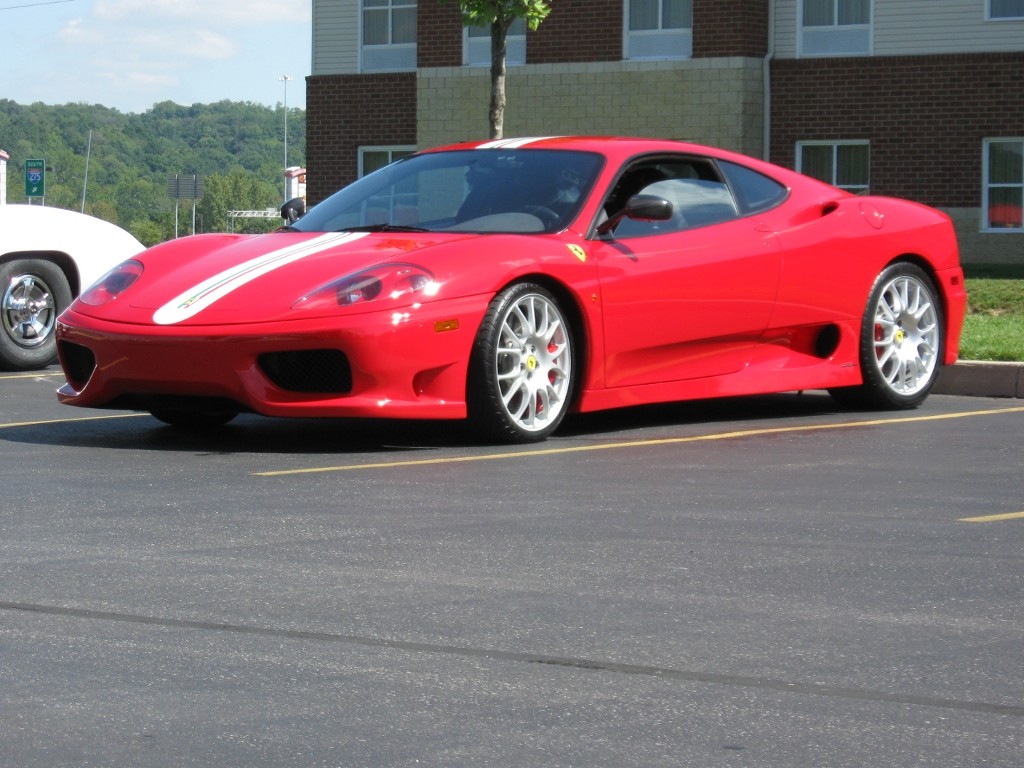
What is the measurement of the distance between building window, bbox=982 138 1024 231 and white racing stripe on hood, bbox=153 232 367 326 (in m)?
22.1

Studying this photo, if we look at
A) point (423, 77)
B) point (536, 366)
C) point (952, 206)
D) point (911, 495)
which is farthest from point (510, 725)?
point (423, 77)

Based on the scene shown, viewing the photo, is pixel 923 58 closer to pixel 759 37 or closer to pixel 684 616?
pixel 759 37

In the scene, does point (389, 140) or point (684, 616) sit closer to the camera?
point (684, 616)

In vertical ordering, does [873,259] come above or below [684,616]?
above

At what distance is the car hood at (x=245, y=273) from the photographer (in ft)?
25.2

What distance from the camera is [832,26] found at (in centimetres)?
2925

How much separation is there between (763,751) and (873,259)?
6.53m

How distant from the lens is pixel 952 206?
28578mm

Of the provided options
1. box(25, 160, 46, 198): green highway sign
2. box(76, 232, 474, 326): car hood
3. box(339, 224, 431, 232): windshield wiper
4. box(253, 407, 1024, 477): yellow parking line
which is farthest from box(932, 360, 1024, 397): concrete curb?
box(25, 160, 46, 198): green highway sign

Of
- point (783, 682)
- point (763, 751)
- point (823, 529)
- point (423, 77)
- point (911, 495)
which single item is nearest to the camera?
Result: point (763, 751)

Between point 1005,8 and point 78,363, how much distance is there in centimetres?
2287

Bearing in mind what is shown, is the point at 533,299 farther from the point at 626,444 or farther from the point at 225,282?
the point at 225,282

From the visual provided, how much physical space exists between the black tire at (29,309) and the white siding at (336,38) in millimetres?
21488

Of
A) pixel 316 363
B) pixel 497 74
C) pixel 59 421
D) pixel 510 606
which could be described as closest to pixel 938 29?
pixel 497 74
